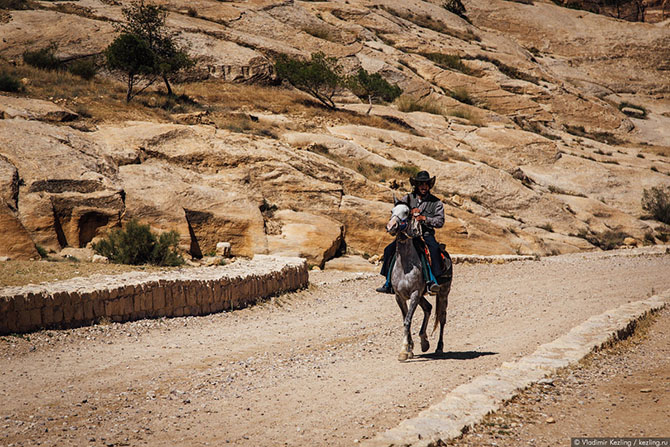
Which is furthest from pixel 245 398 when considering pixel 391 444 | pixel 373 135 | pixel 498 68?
pixel 498 68

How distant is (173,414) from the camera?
7461mm

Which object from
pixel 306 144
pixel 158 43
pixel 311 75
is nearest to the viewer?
pixel 306 144

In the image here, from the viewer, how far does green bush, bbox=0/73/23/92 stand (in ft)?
90.3

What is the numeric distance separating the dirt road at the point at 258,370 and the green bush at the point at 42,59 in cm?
2523

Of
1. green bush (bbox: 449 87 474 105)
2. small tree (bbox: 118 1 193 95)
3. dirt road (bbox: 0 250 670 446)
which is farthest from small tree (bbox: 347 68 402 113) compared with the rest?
dirt road (bbox: 0 250 670 446)

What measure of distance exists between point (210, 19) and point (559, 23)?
55.7 m

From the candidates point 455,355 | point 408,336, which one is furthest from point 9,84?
point 455,355

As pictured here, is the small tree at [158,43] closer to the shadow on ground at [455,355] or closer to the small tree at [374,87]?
the small tree at [374,87]

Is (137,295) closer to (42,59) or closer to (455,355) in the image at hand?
(455,355)

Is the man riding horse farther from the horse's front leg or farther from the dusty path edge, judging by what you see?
the dusty path edge

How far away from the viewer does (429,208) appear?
11.2 meters

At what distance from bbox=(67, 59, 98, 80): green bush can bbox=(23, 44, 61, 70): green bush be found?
Answer: 857 mm

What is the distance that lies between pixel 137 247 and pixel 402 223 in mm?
10166

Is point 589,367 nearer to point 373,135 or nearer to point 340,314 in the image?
point 340,314
